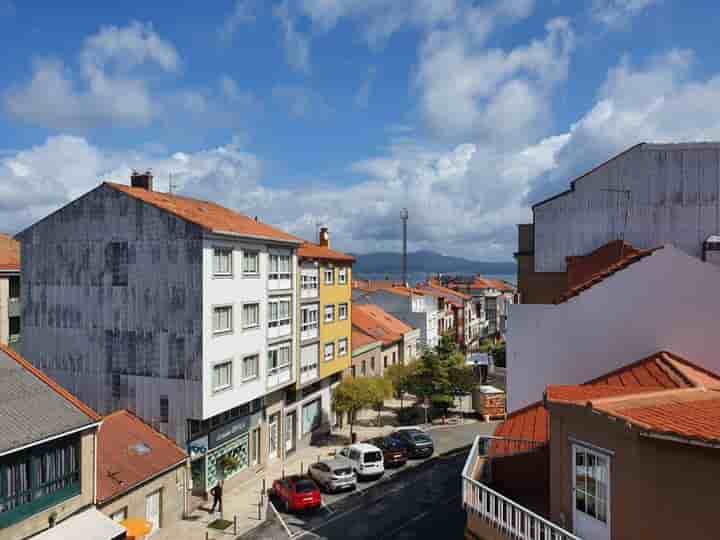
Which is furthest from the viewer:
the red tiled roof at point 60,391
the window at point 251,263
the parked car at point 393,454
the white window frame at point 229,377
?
the parked car at point 393,454

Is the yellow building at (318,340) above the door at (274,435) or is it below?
above

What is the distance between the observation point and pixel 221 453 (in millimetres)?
27500

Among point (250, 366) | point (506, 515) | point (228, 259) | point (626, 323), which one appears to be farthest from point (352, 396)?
point (506, 515)

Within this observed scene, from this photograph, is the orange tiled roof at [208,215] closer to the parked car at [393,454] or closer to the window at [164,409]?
the window at [164,409]

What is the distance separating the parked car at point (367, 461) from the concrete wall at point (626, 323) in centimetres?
1536

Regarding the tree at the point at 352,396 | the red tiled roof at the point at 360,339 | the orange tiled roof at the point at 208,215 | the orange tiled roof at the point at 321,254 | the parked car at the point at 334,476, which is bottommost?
the parked car at the point at 334,476

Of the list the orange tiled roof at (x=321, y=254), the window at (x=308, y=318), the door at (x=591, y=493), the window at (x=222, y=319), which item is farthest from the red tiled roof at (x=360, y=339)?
the door at (x=591, y=493)

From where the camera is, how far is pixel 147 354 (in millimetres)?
26266

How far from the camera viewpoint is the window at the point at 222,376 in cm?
2611

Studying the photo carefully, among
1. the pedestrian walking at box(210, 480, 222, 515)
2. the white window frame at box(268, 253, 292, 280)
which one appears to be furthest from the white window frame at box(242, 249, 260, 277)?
the pedestrian walking at box(210, 480, 222, 515)

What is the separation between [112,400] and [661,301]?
23.8 metres

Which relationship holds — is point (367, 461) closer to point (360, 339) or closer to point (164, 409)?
point (164, 409)

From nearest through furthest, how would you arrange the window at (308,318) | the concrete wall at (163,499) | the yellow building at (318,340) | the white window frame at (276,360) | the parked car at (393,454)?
the concrete wall at (163,499), the white window frame at (276,360), the parked car at (393,454), the yellow building at (318,340), the window at (308,318)

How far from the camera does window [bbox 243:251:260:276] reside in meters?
28.5
